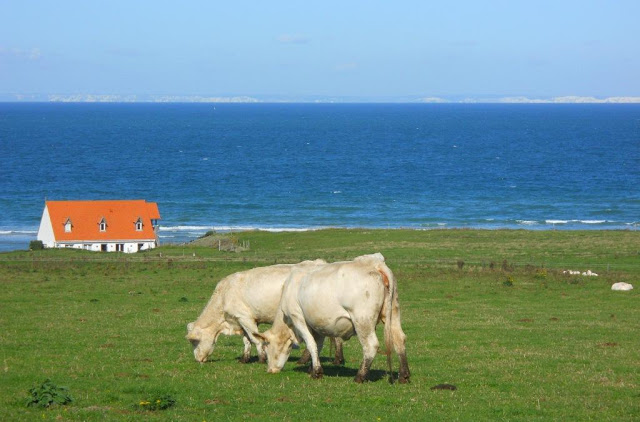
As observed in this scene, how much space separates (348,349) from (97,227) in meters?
54.7

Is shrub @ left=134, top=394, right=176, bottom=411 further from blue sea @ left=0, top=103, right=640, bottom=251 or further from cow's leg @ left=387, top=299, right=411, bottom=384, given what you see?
blue sea @ left=0, top=103, right=640, bottom=251

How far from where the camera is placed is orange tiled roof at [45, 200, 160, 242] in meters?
74.9

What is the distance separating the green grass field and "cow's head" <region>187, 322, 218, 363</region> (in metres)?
0.42

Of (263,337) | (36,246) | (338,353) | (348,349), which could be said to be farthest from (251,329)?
(36,246)

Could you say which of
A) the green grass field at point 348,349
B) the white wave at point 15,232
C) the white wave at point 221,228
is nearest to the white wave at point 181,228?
the white wave at point 221,228

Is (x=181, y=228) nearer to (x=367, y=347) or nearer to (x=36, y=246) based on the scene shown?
(x=36, y=246)

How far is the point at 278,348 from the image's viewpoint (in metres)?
20.5

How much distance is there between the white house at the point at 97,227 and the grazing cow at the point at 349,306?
5689cm

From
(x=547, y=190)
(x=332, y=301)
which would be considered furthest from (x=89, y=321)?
Result: (x=547, y=190)

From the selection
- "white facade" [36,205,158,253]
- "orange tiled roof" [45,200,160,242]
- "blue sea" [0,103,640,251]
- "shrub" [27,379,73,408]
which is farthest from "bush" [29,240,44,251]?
"shrub" [27,379,73,408]

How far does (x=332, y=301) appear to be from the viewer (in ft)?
62.4

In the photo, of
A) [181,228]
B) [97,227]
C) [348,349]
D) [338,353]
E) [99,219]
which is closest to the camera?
[338,353]

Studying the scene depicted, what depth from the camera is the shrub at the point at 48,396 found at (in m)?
16.1

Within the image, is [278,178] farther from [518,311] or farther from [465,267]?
[518,311]
